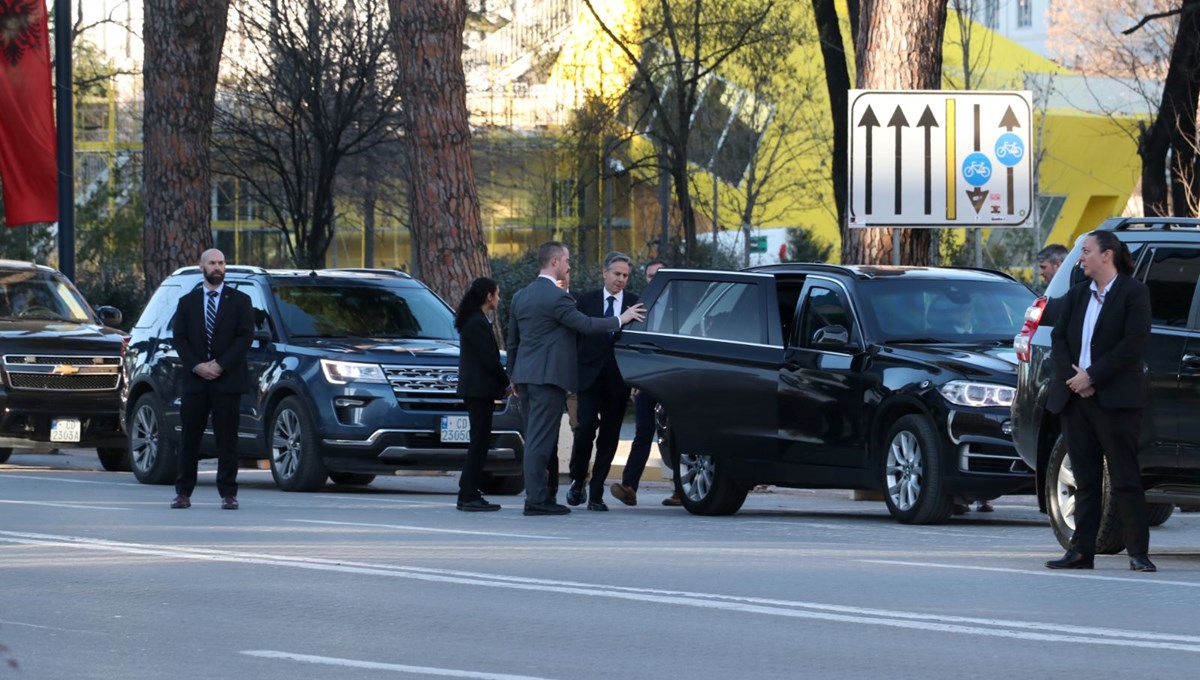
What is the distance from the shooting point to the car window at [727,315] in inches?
632

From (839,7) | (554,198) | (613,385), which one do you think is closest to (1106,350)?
(613,385)

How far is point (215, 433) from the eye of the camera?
16.1 metres

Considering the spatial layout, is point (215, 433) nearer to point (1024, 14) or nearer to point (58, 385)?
point (58, 385)

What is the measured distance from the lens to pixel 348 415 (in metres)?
17.5

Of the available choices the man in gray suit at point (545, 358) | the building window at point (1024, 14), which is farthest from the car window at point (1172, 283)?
the building window at point (1024, 14)

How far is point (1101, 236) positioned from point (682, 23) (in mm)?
27805

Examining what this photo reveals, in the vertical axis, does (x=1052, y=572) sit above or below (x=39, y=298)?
below

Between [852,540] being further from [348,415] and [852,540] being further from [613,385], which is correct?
[348,415]

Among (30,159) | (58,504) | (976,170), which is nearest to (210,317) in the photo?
(58,504)

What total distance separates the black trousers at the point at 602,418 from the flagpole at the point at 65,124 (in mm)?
12421

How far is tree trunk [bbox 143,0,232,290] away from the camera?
91.1 feet

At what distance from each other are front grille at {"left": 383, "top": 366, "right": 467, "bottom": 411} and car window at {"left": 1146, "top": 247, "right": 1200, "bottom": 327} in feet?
22.9

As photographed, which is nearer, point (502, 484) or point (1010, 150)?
point (1010, 150)

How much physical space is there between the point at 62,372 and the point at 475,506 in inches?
290
